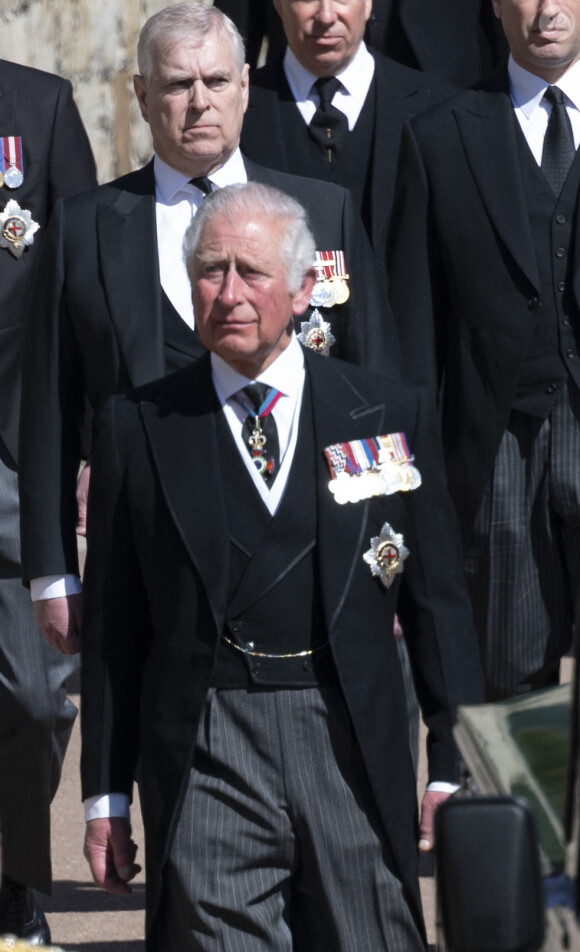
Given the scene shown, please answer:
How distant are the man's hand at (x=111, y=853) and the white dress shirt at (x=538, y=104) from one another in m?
1.85

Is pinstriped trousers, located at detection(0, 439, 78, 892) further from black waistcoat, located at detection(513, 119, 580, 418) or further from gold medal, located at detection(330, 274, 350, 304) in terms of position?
black waistcoat, located at detection(513, 119, 580, 418)

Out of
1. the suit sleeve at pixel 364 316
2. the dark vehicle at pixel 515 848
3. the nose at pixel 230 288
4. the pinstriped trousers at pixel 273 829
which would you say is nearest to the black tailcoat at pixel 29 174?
the suit sleeve at pixel 364 316

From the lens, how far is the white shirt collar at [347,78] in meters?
5.02

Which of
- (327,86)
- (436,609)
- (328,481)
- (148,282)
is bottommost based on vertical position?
(436,609)

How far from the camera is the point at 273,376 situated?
12.2 ft

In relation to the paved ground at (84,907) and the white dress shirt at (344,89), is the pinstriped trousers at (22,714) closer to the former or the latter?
the paved ground at (84,907)

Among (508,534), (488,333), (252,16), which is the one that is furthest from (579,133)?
(252,16)

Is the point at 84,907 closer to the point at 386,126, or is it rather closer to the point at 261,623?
the point at 261,623

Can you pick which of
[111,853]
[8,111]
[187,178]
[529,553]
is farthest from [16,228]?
[111,853]

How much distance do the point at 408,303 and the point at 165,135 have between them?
706 millimetres

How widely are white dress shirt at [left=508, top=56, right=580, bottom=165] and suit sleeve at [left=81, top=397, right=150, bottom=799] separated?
142 centimetres

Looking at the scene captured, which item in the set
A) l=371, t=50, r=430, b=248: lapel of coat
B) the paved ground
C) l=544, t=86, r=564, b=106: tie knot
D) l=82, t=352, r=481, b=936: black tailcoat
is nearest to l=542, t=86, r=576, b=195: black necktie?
l=544, t=86, r=564, b=106: tie knot

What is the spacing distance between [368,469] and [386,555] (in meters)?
0.16

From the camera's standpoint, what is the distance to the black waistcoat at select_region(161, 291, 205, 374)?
431 cm
